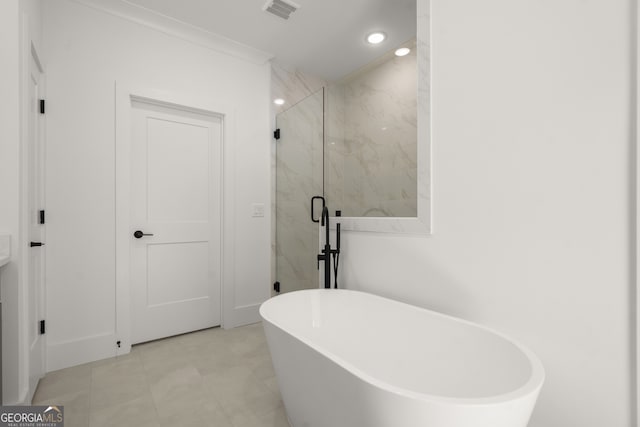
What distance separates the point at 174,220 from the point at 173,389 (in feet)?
4.40

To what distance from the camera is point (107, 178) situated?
228cm

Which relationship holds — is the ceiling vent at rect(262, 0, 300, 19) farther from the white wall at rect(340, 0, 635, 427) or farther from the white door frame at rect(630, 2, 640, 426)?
the white door frame at rect(630, 2, 640, 426)

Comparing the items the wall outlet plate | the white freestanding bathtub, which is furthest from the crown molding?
the white freestanding bathtub

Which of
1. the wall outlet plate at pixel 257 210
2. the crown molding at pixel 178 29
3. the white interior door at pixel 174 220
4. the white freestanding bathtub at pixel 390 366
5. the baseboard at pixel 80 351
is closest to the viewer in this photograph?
the white freestanding bathtub at pixel 390 366

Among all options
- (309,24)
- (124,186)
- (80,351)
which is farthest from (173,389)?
(309,24)

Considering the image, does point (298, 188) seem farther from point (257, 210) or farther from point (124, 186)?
point (124, 186)

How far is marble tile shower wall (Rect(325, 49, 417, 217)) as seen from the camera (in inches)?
85.8

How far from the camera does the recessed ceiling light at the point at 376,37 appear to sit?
A: 8.79ft

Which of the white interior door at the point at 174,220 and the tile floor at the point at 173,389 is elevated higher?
the white interior door at the point at 174,220

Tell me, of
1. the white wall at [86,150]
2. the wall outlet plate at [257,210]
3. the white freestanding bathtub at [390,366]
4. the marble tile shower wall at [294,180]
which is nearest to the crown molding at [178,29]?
the white wall at [86,150]

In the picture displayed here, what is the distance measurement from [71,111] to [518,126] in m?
2.73

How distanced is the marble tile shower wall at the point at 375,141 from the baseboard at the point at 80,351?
2.01 m

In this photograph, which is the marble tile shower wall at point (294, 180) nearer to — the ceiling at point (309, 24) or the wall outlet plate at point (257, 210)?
the wall outlet plate at point (257, 210)

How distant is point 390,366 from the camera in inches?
61.4
